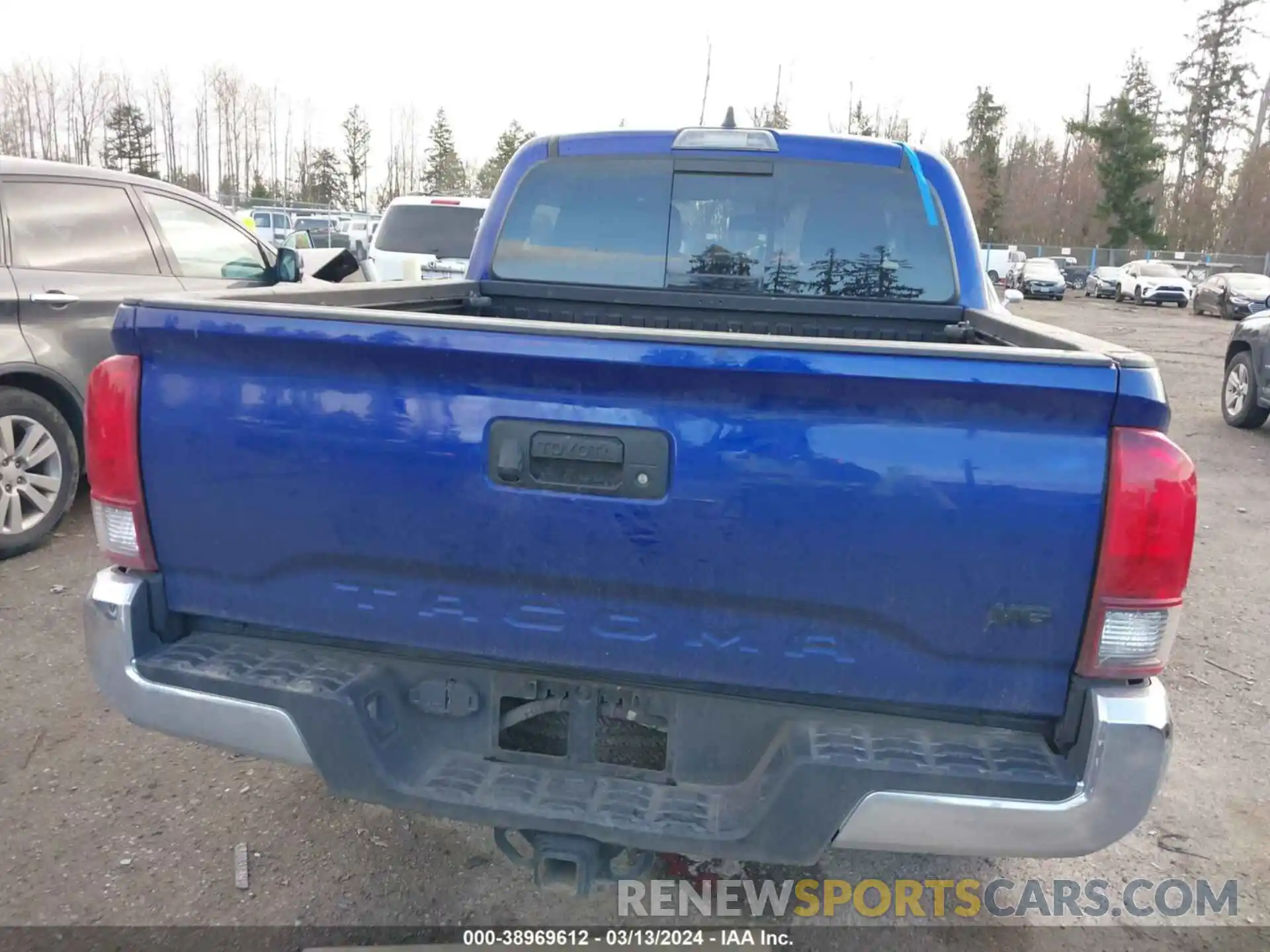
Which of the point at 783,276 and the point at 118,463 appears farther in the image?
the point at 783,276

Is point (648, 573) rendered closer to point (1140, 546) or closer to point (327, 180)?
point (1140, 546)

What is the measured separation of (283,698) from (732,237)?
241 centimetres

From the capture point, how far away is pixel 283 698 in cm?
211

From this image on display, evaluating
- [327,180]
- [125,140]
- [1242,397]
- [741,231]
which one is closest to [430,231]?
[741,231]

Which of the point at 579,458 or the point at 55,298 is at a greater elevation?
the point at 55,298

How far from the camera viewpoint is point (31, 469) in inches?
205

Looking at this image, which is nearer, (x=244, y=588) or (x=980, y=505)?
(x=980, y=505)

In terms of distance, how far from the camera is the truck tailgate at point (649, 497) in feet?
5.97

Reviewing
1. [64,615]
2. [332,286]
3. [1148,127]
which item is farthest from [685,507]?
[1148,127]

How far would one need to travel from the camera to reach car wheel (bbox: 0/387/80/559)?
5008 mm

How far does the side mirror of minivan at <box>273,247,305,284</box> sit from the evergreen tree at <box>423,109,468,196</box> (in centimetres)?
6145

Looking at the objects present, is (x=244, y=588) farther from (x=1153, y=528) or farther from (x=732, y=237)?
(x=732, y=237)

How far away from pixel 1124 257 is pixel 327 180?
5488 cm

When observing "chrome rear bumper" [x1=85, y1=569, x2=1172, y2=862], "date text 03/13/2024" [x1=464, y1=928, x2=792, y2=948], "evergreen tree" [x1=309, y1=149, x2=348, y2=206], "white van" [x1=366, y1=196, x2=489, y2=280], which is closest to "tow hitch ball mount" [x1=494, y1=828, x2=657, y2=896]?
"chrome rear bumper" [x1=85, y1=569, x2=1172, y2=862]
